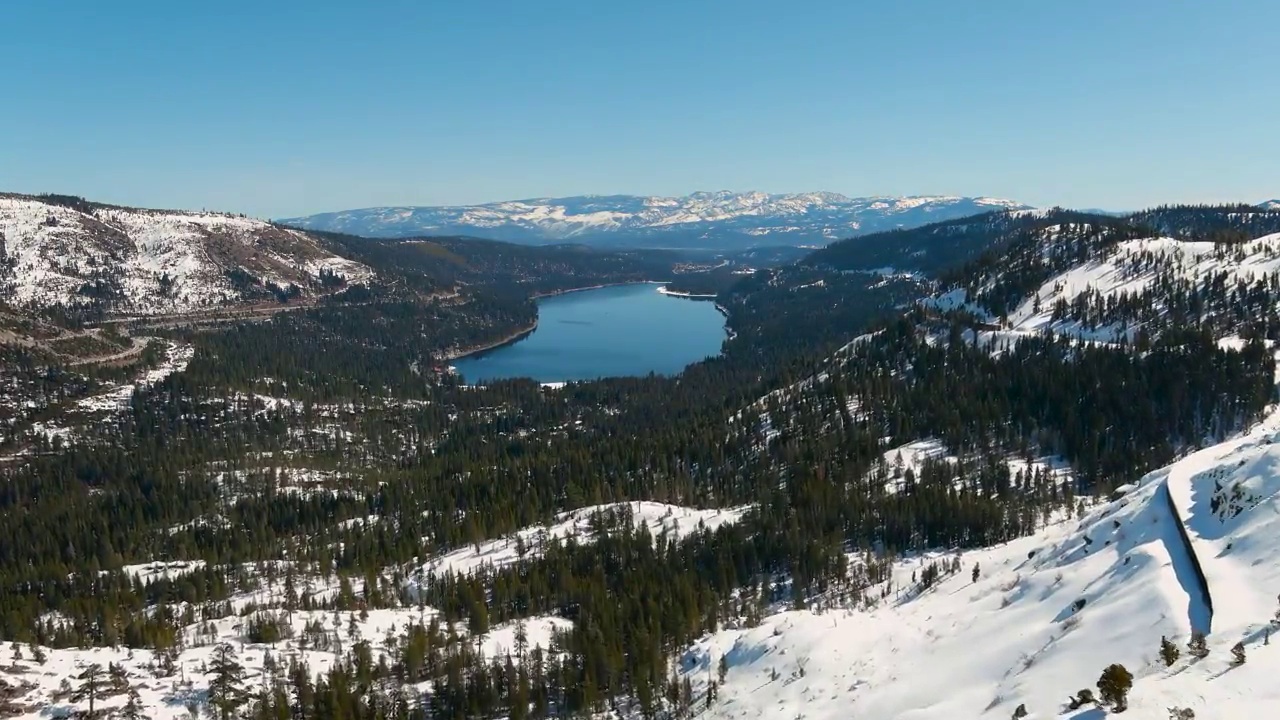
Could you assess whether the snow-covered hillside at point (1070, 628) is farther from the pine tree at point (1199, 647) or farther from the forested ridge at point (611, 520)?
the forested ridge at point (611, 520)

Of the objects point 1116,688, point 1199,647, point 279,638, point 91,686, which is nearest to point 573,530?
point 279,638

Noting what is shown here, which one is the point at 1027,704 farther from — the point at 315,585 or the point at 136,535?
the point at 136,535

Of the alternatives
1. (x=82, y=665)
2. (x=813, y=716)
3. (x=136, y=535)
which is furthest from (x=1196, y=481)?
(x=136, y=535)

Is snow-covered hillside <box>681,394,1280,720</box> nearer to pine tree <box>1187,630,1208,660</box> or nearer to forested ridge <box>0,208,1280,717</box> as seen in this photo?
pine tree <box>1187,630,1208,660</box>

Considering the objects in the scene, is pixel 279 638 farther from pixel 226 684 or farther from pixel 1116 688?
pixel 1116 688

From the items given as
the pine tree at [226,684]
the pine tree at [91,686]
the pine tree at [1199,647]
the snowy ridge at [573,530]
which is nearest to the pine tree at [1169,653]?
the pine tree at [1199,647]
